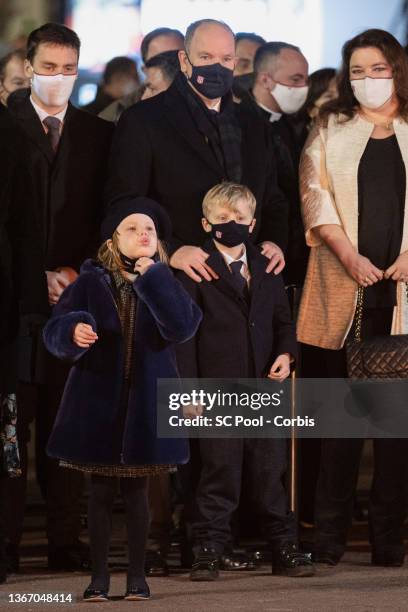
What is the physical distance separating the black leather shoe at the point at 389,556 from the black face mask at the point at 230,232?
1.41m

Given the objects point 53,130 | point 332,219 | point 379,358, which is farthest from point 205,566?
point 53,130

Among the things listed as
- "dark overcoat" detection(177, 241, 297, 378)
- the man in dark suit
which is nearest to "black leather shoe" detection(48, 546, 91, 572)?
the man in dark suit

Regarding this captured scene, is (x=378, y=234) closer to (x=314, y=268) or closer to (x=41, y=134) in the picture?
(x=314, y=268)

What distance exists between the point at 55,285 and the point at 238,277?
0.74 meters

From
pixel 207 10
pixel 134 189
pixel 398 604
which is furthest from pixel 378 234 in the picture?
pixel 207 10

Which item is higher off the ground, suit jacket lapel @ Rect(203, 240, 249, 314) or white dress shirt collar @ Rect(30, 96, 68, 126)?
white dress shirt collar @ Rect(30, 96, 68, 126)

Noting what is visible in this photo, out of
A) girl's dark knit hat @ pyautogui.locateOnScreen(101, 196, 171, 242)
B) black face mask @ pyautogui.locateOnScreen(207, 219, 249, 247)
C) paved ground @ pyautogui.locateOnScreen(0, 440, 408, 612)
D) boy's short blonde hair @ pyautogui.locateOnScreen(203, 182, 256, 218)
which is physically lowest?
paved ground @ pyautogui.locateOnScreen(0, 440, 408, 612)

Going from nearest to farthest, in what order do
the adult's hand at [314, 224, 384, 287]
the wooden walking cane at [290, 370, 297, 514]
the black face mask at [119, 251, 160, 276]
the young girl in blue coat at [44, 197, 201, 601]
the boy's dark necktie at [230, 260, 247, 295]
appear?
1. the young girl in blue coat at [44, 197, 201, 601]
2. the black face mask at [119, 251, 160, 276]
3. the boy's dark necktie at [230, 260, 247, 295]
4. the adult's hand at [314, 224, 384, 287]
5. the wooden walking cane at [290, 370, 297, 514]

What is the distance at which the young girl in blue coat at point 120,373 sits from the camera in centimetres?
683

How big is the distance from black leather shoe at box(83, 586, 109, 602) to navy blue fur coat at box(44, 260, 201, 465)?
1.51 feet

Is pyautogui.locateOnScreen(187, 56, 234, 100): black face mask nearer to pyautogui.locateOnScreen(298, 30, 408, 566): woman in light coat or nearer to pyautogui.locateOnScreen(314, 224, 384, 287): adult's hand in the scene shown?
pyautogui.locateOnScreen(298, 30, 408, 566): woman in light coat

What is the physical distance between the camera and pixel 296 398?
805 centimetres

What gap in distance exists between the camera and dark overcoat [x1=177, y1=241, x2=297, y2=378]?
754cm

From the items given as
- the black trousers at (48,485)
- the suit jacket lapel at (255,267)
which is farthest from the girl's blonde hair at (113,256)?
the black trousers at (48,485)
